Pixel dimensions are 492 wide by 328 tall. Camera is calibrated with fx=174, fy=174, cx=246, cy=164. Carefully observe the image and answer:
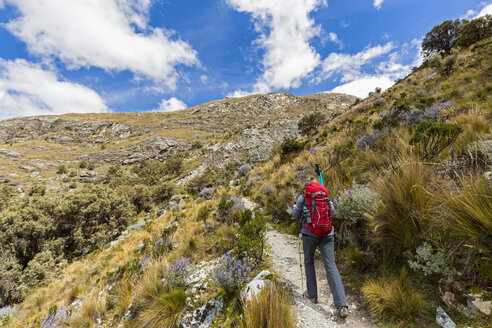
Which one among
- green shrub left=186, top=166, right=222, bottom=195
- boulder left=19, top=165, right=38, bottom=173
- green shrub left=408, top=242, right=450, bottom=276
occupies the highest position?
boulder left=19, top=165, right=38, bottom=173

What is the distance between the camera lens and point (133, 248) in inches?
302

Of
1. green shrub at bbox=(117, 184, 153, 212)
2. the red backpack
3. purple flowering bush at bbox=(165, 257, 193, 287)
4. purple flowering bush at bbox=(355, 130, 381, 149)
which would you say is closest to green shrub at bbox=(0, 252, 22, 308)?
purple flowering bush at bbox=(165, 257, 193, 287)

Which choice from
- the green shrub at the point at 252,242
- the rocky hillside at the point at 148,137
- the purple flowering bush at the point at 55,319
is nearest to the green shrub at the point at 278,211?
the green shrub at the point at 252,242

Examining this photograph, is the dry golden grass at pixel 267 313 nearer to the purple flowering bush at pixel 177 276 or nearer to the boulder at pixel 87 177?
the purple flowering bush at pixel 177 276

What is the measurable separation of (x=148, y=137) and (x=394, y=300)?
158ft

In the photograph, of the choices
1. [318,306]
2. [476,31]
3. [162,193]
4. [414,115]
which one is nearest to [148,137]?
[162,193]

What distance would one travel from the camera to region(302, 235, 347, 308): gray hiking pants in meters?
2.46

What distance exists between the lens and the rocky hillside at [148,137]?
27.2 m

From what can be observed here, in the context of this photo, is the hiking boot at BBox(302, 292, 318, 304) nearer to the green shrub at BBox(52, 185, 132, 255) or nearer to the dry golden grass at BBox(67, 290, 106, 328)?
the dry golden grass at BBox(67, 290, 106, 328)

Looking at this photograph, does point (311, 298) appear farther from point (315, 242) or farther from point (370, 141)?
point (370, 141)

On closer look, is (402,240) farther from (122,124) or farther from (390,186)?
(122,124)

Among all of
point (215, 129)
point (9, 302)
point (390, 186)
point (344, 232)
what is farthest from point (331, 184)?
point (215, 129)

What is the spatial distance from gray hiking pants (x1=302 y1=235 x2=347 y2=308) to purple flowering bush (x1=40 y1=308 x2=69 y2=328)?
5.46 m

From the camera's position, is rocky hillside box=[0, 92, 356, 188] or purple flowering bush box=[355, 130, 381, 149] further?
rocky hillside box=[0, 92, 356, 188]
